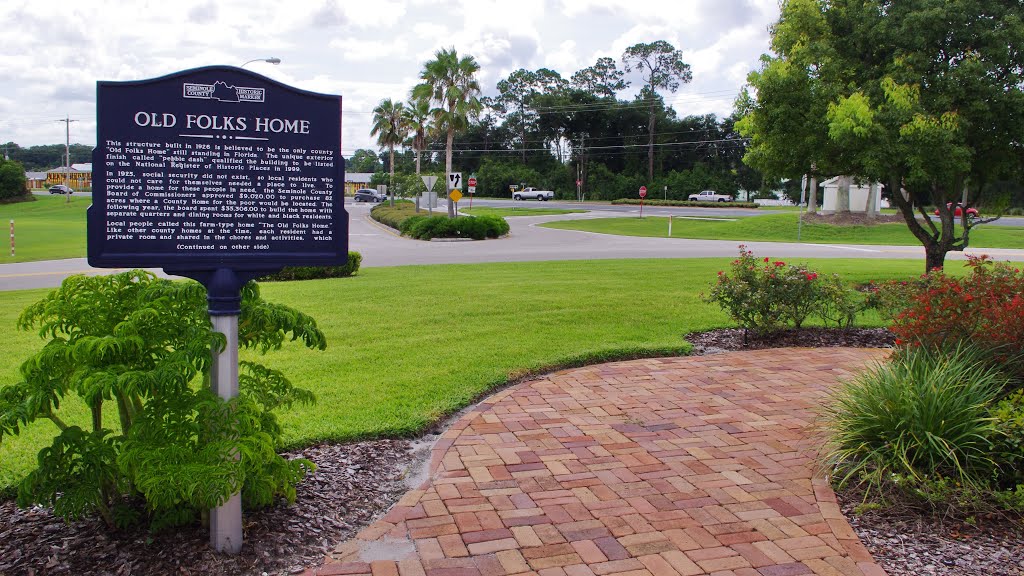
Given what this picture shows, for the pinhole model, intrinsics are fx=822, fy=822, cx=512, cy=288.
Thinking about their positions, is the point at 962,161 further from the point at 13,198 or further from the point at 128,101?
the point at 13,198

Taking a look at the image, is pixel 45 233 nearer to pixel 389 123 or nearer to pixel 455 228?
pixel 455 228

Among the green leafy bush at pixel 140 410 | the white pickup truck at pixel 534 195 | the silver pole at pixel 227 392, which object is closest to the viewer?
the green leafy bush at pixel 140 410

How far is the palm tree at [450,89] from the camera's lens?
4625 centimetres

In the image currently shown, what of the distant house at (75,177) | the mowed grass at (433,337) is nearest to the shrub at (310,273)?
the mowed grass at (433,337)

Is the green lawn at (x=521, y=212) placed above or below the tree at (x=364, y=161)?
below

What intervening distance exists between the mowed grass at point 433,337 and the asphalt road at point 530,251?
5041mm

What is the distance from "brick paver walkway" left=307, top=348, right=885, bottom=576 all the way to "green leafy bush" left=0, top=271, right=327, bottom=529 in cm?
69

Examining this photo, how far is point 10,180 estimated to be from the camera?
64938 mm

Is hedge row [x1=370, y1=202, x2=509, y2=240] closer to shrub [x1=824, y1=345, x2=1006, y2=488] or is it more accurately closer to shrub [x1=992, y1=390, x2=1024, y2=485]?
shrub [x1=824, y1=345, x2=1006, y2=488]

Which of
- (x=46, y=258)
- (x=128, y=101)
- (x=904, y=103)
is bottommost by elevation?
(x=46, y=258)

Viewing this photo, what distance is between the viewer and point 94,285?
3.99 metres

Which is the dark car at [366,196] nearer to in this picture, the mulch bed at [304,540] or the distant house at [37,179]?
the distant house at [37,179]

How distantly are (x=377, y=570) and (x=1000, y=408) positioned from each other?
378 centimetres

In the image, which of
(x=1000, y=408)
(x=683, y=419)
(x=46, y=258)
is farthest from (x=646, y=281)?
(x=46, y=258)
